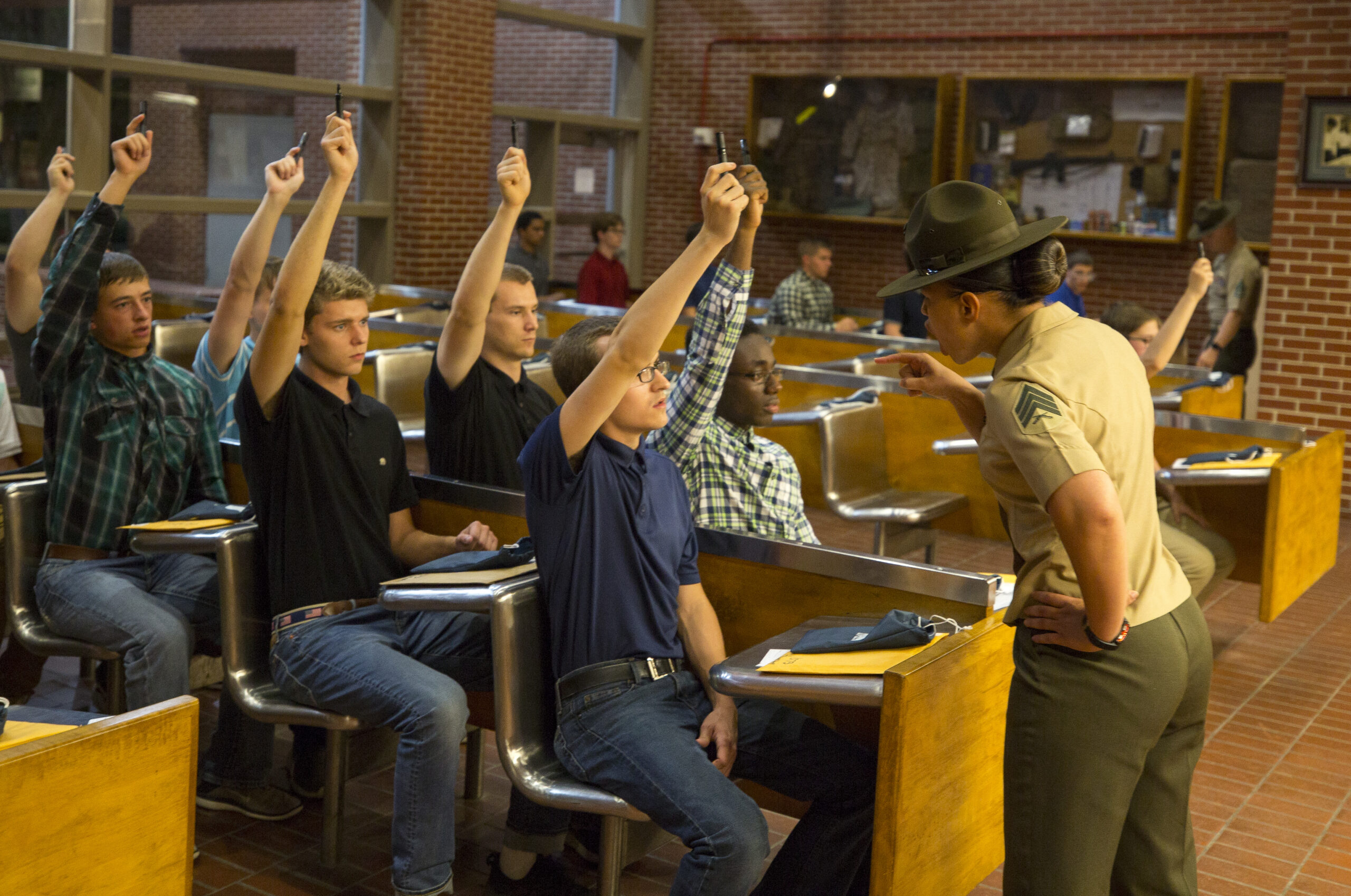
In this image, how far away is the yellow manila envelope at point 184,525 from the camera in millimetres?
3066

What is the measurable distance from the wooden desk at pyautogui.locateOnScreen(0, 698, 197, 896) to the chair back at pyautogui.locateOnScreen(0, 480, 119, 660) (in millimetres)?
1517

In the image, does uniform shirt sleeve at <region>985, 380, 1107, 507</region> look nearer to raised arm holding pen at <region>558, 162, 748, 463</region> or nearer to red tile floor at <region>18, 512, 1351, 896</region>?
raised arm holding pen at <region>558, 162, 748, 463</region>

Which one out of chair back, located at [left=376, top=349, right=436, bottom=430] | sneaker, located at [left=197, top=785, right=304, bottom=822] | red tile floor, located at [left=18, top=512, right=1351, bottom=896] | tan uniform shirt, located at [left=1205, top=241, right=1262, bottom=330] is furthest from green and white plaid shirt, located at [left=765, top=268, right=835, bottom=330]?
sneaker, located at [left=197, top=785, right=304, bottom=822]

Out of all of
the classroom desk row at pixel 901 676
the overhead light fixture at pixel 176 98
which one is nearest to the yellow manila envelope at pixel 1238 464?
the classroom desk row at pixel 901 676

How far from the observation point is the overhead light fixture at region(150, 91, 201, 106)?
934 centimetres

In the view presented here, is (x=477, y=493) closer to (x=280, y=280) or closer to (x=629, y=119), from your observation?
(x=280, y=280)

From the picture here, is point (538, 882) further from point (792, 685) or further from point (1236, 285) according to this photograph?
point (1236, 285)

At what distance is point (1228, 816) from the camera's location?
367 cm

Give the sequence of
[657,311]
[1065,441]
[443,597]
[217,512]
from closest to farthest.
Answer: [1065,441] < [657,311] < [443,597] < [217,512]

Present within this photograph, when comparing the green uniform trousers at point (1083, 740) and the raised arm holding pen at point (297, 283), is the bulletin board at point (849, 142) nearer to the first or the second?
the raised arm holding pen at point (297, 283)

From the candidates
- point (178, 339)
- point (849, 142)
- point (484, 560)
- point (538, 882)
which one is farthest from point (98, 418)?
point (849, 142)

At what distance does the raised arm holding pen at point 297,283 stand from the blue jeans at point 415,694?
566 mm

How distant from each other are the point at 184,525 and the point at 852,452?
2.94 m

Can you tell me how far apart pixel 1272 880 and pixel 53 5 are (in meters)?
8.55
